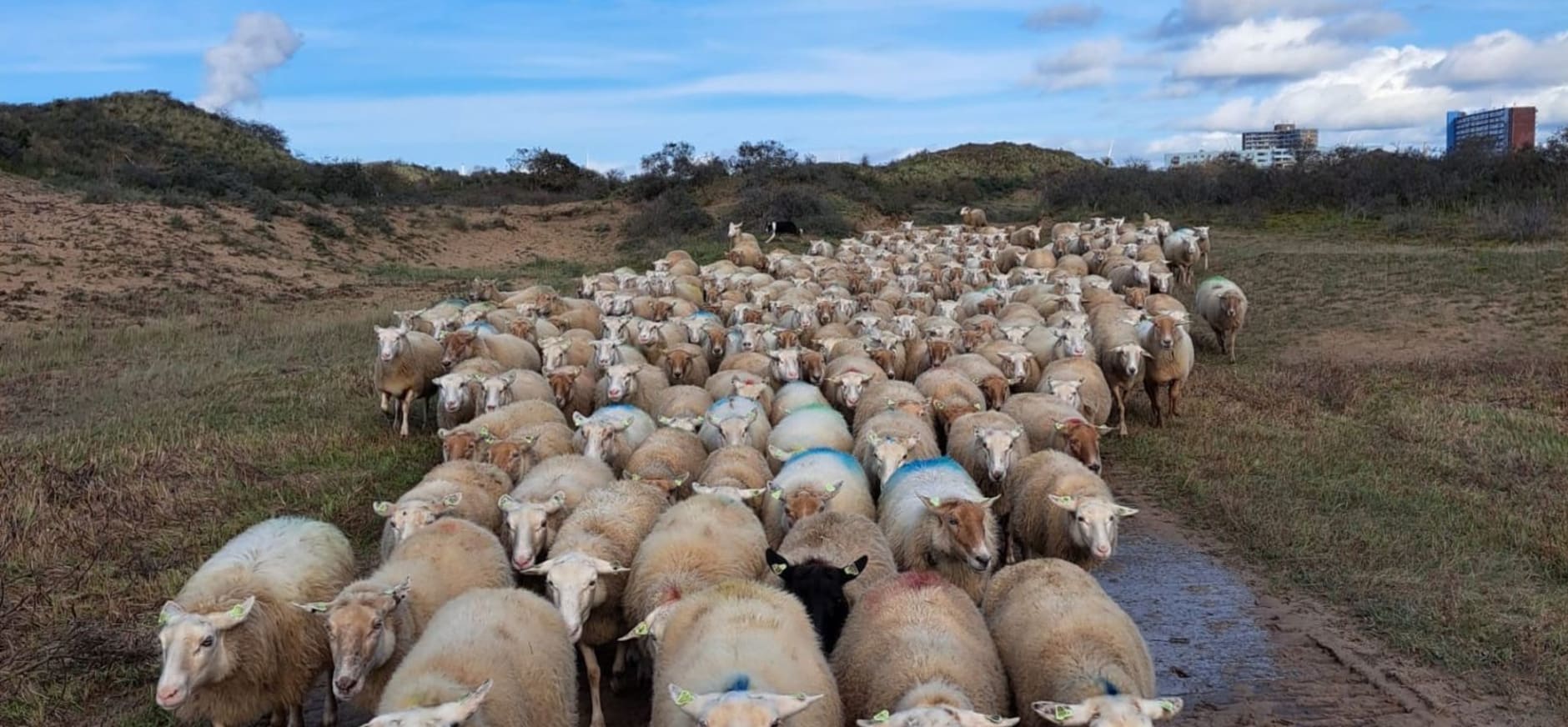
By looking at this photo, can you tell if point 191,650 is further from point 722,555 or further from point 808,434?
point 808,434

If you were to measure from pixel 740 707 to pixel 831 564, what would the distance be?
2.25m

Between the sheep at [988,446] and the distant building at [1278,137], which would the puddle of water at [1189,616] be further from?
the distant building at [1278,137]

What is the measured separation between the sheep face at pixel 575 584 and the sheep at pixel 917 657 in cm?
143

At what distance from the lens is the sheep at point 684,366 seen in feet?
42.7

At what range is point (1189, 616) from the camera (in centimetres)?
727

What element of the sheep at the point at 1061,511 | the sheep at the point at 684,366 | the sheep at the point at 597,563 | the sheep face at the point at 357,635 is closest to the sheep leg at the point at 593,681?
the sheep at the point at 597,563

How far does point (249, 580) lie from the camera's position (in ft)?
19.2

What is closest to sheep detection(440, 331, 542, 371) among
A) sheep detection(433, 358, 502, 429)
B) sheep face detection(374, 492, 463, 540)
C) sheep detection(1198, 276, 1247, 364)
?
sheep detection(433, 358, 502, 429)

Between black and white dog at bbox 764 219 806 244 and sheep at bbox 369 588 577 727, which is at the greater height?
black and white dog at bbox 764 219 806 244

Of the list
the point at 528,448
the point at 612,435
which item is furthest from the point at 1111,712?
the point at 528,448

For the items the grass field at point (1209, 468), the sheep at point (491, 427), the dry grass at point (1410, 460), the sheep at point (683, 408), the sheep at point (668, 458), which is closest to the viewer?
the grass field at point (1209, 468)

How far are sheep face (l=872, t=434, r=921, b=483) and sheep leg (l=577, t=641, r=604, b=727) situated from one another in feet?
9.80

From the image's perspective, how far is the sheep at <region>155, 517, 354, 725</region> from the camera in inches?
202

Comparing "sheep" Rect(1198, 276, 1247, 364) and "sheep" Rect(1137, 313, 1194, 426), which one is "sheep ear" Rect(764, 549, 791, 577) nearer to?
"sheep" Rect(1137, 313, 1194, 426)
